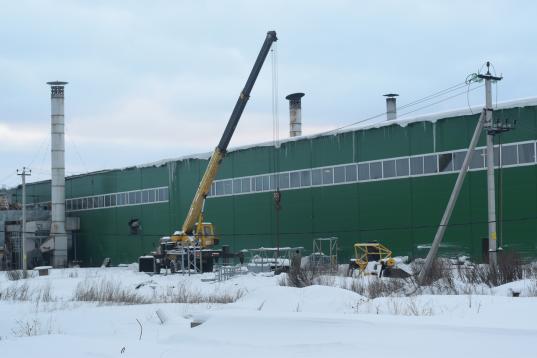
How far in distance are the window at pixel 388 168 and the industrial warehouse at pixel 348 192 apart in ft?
0.17

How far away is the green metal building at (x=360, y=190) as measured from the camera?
98.9ft

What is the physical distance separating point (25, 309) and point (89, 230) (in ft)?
126

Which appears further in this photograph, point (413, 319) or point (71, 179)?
point (71, 179)

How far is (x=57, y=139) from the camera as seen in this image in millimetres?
54000

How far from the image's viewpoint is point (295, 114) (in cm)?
5212

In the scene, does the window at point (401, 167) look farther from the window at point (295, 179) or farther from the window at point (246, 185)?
the window at point (246, 185)

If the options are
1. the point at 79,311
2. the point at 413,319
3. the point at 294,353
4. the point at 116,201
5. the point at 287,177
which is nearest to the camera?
the point at 294,353

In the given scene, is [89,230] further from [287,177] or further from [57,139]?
[287,177]

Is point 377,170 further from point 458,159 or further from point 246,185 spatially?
point 246,185

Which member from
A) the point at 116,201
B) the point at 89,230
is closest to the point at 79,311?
the point at 116,201

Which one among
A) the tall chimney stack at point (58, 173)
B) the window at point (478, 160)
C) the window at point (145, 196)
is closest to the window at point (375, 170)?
the window at point (478, 160)

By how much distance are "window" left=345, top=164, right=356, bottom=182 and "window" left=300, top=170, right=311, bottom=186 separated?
8.88 ft

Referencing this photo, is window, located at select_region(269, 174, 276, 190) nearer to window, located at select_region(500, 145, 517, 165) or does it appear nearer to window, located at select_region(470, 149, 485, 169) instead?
window, located at select_region(470, 149, 485, 169)

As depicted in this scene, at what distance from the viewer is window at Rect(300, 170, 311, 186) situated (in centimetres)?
3884
